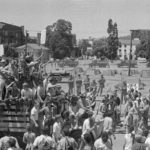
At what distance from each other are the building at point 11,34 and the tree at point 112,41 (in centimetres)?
2953

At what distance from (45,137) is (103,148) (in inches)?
51.9

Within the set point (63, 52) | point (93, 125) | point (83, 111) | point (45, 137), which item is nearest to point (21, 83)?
point (83, 111)

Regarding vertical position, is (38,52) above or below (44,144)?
above

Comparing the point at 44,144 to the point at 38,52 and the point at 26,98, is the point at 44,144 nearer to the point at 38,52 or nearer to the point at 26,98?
the point at 26,98

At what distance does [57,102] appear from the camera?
1415cm

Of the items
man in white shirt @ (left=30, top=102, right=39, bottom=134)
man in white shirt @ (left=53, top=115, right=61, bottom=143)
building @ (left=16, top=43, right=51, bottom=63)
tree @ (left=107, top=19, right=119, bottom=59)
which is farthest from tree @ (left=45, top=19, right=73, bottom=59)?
man in white shirt @ (left=53, top=115, right=61, bottom=143)

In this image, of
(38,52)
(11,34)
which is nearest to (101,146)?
(38,52)

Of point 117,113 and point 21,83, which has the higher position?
point 21,83

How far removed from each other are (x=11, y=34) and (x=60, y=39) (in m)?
37.6

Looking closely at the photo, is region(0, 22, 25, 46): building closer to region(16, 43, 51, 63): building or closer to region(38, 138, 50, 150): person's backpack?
region(16, 43, 51, 63): building

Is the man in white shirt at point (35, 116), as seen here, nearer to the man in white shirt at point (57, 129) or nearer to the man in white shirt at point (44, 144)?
the man in white shirt at point (57, 129)

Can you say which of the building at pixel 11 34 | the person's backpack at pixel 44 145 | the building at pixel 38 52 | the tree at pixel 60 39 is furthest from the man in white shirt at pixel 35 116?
the building at pixel 11 34

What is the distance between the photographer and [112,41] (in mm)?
143000

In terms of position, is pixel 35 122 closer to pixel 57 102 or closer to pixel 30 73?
pixel 57 102
